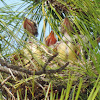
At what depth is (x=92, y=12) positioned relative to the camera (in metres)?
0.55

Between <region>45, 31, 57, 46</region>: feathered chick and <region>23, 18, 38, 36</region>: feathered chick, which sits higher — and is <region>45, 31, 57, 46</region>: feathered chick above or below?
below

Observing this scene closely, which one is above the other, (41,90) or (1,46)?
(1,46)

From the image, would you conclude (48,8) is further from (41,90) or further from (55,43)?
(41,90)

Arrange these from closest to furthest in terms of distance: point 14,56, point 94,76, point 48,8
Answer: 1. point 94,76
2. point 14,56
3. point 48,8

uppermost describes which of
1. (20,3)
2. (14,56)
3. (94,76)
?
(20,3)

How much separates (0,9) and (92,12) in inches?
10.5

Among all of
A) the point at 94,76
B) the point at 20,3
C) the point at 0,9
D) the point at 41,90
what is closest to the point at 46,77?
the point at 41,90

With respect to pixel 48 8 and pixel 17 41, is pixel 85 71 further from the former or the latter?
pixel 48 8

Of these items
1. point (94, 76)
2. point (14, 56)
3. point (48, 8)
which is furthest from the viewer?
point (48, 8)

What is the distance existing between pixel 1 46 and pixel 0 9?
0.40 ft

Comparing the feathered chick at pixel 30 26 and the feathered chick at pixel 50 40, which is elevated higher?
the feathered chick at pixel 30 26

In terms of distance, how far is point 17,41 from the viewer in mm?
507

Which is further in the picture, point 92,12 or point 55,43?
point 55,43

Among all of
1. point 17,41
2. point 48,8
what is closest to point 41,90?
point 17,41
